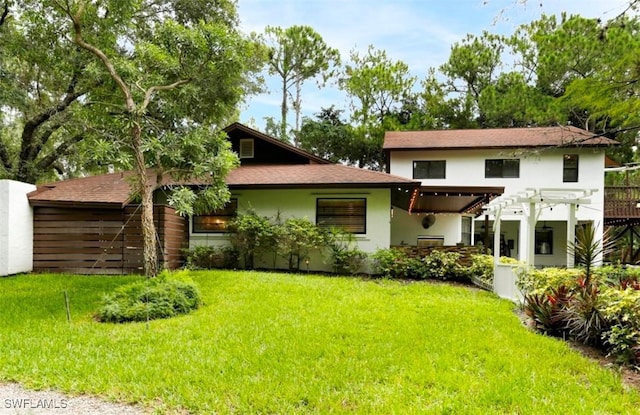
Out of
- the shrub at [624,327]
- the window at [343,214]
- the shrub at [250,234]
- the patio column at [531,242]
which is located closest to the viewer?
the shrub at [624,327]

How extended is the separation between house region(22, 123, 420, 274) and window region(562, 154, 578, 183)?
342 inches

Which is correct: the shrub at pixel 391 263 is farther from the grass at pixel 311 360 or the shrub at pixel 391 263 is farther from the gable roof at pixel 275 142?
the gable roof at pixel 275 142

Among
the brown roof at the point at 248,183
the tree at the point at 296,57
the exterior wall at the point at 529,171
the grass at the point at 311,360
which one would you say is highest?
the tree at the point at 296,57

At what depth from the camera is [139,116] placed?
25.3 ft

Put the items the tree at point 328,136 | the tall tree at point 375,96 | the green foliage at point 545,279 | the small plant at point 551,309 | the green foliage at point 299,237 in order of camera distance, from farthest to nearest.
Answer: the tree at point 328,136, the tall tree at point 375,96, the green foliage at point 299,237, the green foliage at point 545,279, the small plant at point 551,309

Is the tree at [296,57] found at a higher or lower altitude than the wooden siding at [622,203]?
higher

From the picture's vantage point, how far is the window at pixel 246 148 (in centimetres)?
1520

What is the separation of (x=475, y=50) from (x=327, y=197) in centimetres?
1834

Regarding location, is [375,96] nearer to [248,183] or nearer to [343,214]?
[343,214]

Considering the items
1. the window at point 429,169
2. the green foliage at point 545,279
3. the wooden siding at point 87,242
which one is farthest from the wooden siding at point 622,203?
the wooden siding at point 87,242

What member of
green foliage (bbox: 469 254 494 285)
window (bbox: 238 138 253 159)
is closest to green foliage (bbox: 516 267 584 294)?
green foliage (bbox: 469 254 494 285)

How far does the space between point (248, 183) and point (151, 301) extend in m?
6.01

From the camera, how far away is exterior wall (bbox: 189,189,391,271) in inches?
468

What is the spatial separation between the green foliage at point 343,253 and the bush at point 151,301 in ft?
16.1
